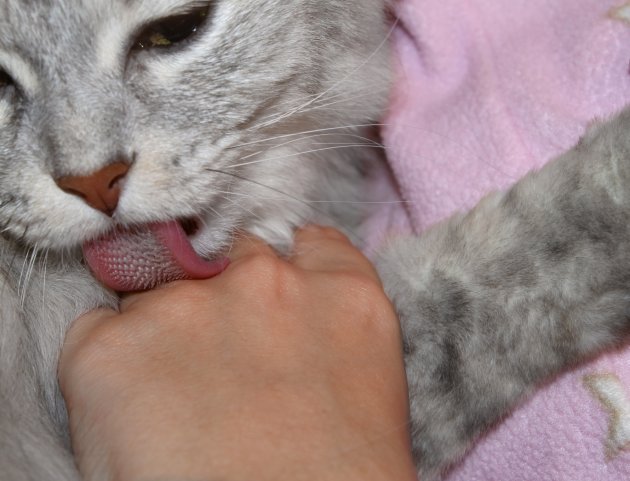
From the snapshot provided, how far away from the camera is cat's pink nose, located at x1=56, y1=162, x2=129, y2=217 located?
3.09 feet

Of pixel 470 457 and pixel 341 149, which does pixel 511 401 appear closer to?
pixel 470 457

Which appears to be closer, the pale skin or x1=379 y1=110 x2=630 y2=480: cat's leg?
→ the pale skin

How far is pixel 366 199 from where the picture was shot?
4.96ft

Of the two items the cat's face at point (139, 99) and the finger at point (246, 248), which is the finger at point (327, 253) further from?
the cat's face at point (139, 99)

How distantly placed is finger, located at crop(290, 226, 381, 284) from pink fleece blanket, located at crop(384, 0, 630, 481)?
16cm

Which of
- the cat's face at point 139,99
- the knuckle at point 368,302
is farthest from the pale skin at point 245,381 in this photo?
the cat's face at point 139,99

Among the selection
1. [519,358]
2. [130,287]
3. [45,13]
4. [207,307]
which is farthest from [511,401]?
[45,13]

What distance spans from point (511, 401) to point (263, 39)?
21.5 inches

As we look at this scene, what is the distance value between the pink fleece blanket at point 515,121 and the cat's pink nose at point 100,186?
553 millimetres

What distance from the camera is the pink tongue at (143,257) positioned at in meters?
1.06

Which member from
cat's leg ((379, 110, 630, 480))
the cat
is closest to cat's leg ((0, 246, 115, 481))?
the cat

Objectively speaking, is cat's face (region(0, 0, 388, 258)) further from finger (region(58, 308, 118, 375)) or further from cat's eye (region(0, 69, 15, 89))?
finger (region(58, 308, 118, 375))

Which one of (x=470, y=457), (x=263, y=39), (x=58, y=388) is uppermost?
(x=263, y=39)

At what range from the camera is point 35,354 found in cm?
107
